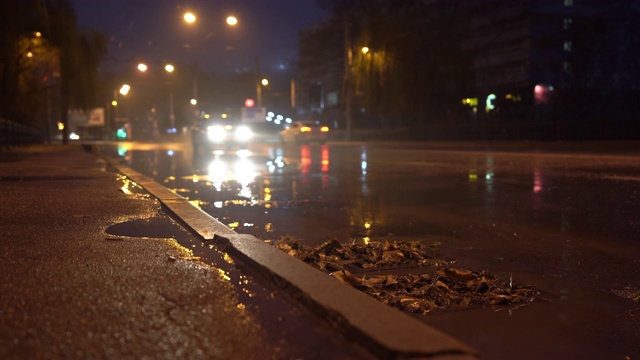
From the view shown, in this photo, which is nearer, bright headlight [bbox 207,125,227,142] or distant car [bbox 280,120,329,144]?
bright headlight [bbox 207,125,227,142]

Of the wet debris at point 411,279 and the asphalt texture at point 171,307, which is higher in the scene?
the asphalt texture at point 171,307

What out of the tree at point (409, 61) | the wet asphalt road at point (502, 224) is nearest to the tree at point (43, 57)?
the wet asphalt road at point (502, 224)

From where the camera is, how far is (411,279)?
6.21 metres

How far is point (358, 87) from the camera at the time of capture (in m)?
50.7

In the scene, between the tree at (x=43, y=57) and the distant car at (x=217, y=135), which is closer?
the tree at (x=43, y=57)

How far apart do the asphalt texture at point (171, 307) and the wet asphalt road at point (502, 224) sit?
104 cm

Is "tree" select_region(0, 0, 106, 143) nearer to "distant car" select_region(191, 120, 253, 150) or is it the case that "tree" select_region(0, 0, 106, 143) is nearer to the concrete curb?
"distant car" select_region(191, 120, 253, 150)

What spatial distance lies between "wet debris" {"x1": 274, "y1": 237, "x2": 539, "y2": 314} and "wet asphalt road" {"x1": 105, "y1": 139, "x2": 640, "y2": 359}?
199 mm

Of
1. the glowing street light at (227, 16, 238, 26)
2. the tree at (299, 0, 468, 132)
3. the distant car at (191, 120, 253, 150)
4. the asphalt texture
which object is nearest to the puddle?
the asphalt texture

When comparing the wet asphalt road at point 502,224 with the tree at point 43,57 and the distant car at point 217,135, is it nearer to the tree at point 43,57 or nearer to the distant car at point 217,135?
the tree at point 43,57

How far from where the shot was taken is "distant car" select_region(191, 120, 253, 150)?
3906 centimetres

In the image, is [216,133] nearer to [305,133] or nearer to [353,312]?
[305,133]

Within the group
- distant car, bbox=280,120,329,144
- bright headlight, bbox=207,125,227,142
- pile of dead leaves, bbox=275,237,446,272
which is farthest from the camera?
distant car, bbox=280,120,329,144

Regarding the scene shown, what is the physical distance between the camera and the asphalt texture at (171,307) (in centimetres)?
369
